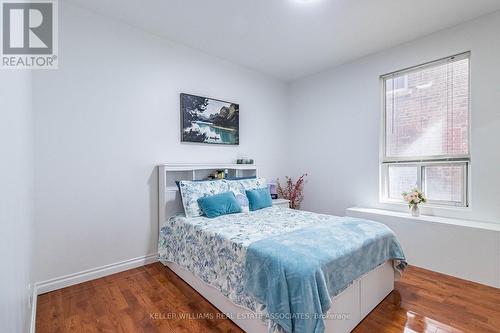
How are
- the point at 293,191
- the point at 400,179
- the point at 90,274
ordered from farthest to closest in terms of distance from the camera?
the point at 293,191 < the point at 400,179 < the point at 90,274

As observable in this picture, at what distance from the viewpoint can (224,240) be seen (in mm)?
1940

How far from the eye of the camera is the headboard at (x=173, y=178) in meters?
2.88

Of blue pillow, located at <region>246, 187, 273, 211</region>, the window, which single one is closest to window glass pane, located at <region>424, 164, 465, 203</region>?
the window

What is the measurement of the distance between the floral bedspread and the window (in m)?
1.59

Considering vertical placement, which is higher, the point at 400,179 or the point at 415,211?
the point at 400,179

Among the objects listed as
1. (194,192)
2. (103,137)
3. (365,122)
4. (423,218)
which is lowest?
(423,218)

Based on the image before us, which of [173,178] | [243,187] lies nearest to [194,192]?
[173,178]

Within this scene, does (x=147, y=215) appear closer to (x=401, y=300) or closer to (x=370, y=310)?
(x=370, y=310)

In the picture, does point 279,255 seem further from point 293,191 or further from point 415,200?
point 293,191

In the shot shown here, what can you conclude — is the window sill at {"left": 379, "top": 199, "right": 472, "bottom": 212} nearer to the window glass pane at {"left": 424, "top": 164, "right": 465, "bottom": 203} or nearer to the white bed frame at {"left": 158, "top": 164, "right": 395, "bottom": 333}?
the window glass pane at {"left": 424, "top": 164, "right": 465, "bottom": 203}

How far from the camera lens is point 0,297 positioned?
67 centimetres

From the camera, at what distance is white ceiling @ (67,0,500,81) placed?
2.40m

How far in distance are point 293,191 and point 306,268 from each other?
10.2 ft

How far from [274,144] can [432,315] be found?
10.5ft
